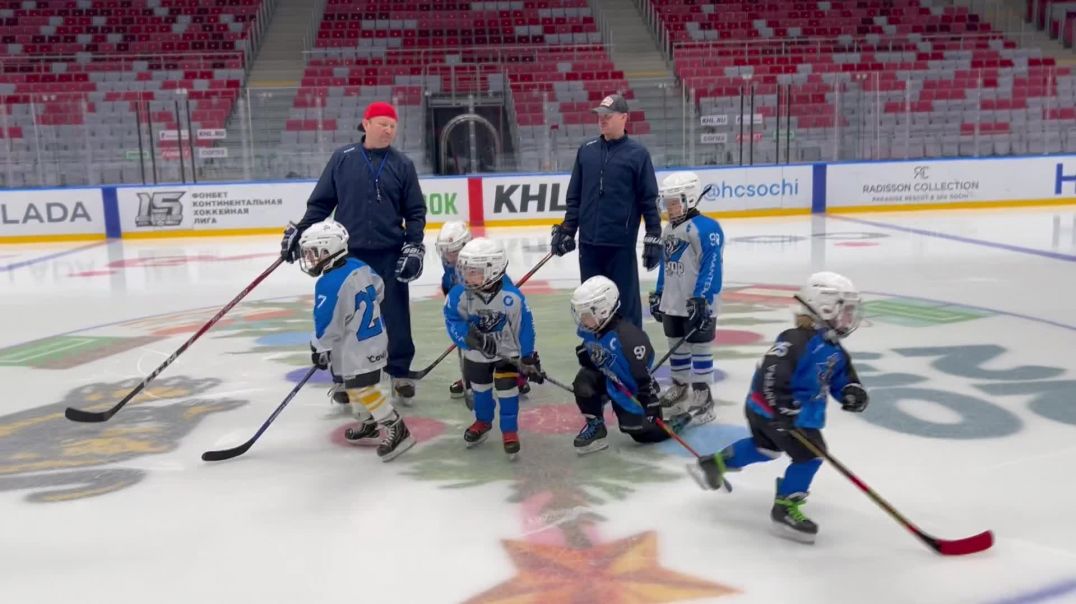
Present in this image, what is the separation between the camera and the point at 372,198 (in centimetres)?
475

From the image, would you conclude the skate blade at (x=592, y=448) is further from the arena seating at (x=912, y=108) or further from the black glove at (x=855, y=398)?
the arena seating at (x=912, y=108)

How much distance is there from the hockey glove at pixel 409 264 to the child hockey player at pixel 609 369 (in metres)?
1.00

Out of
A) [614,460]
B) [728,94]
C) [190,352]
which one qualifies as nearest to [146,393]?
[190,352]

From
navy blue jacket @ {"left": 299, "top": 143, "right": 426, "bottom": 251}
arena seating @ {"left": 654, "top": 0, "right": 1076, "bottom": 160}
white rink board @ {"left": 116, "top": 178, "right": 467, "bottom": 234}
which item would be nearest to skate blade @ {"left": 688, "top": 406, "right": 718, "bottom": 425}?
navy blue jacket @ {"left": 299, "top": 143, "right": 426, "bottom": 251}

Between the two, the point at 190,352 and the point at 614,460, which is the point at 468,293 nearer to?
the point at 614,460

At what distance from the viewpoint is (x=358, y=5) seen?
68.7 feet

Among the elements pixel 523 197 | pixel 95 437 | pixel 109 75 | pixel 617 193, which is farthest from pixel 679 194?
pixel 109 75

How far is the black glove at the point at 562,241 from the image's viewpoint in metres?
4.81

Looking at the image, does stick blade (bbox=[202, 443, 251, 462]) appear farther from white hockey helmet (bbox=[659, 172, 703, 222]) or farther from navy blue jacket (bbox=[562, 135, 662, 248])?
white hockey helmet (bbox=[659, 172, 703, 222])

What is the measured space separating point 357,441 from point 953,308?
484 centimetres

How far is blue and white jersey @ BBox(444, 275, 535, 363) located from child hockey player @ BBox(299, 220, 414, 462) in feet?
1.10

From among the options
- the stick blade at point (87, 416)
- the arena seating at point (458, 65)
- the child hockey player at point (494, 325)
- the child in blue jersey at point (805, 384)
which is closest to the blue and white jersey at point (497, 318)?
the child hockey player at point (494, 325)

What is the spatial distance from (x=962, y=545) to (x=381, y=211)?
120 inches

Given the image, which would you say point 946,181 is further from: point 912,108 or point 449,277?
point 449,277
